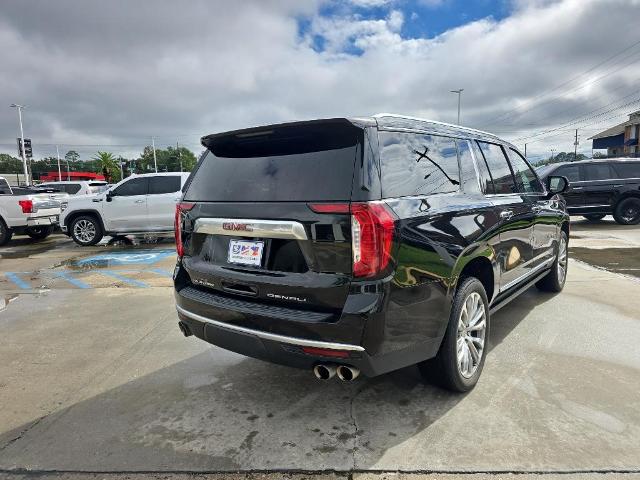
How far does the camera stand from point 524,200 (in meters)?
4.20

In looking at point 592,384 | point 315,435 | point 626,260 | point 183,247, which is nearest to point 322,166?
point 183,247

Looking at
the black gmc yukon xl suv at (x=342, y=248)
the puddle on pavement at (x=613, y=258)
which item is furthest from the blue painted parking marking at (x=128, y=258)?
the puddle on pavement at (x=613, y=258)

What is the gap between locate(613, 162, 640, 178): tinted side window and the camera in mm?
12586

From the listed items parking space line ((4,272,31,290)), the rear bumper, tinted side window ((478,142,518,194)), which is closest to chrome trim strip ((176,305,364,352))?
Answer: the rear bumper

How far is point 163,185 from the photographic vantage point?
11.5m

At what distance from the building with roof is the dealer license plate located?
1733 inches

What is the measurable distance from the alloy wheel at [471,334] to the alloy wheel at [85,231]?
10.6 meters

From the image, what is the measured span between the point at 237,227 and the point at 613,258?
7.62 metres

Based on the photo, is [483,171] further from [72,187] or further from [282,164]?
[72,187]

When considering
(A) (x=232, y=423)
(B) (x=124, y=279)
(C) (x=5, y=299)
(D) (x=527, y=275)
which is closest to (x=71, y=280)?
(B) (x=124, y=279)

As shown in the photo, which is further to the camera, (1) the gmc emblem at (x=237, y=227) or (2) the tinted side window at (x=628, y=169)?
(2) the tinted side window at (x=628, y=169)

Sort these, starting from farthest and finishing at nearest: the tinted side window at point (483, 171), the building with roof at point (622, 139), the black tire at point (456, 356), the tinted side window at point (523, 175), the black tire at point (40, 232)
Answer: the building with roof at point (622, 139)
the black tire at point (40, 232)
the tinted side window at point (523, 175)
the tinted side window at point (483, 171)
the black tire at point (456, 356)

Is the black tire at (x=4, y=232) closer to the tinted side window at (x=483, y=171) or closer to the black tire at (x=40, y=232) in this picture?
the black tire at (x=40, y=232)

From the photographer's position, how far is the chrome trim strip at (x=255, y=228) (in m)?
2.48
